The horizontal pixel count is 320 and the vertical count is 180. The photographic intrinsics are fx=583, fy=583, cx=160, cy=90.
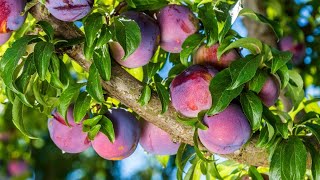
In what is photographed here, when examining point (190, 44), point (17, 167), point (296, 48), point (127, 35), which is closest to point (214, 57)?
point (190, 44)

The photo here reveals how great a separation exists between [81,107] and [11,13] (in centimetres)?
16

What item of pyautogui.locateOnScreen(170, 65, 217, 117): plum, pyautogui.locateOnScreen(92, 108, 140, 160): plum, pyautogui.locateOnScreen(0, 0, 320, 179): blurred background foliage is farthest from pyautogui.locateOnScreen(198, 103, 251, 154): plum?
pyautogui.locateOnScreen(0, 0, 320, 179): blurred background foliage

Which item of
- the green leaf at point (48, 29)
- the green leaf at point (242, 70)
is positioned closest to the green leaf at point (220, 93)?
the green leaf at point (242, 70)

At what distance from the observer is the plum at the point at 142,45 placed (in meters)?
0.82

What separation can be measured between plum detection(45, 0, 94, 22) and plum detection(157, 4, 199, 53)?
0.13m

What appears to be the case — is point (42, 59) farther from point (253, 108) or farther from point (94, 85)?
point (253, 108)

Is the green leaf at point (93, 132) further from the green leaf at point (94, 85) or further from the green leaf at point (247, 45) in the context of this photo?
the green leaf at point (247, 45)

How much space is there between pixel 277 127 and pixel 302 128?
11 cm

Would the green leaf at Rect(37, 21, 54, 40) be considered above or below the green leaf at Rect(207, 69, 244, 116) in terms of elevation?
above

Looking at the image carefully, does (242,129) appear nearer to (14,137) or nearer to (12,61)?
(12,61)

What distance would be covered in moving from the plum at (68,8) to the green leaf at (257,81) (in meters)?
0.24

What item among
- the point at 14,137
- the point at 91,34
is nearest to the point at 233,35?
the point at 91,34

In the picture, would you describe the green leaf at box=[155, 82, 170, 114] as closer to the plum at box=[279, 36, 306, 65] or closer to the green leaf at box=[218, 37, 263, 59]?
the green leaf at box=[218, 37, 263, 59]

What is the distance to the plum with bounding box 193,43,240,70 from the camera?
0.84m
